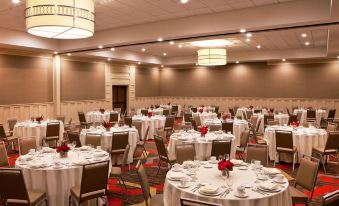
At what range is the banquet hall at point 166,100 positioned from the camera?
459 cm

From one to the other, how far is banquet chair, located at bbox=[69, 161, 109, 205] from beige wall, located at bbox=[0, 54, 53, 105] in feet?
32.6

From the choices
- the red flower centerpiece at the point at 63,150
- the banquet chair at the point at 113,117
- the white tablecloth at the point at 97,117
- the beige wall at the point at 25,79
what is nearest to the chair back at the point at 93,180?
the red flower centerpiece at the point at 63,150

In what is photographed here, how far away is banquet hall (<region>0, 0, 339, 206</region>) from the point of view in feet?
15.0

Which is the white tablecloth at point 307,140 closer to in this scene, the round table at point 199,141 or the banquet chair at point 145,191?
the round table at point 199,141

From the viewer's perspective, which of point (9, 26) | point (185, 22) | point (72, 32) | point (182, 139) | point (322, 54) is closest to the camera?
point (72, 32)

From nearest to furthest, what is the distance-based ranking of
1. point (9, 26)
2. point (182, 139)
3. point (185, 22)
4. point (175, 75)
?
point (182, 139) < point (185, 22) < point (9, 26) < point (175, 75)

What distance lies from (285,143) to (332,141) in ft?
3.62

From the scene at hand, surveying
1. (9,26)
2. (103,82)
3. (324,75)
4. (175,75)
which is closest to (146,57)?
(103,82)

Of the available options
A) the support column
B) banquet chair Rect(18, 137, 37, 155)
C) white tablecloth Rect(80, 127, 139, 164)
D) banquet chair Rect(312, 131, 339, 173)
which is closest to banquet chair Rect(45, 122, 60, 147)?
white tablecloth Rect(80, 127, 139, 164)

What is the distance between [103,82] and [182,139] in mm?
11453

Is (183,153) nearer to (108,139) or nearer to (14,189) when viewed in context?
(108,139)

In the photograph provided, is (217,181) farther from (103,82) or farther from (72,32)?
(103,82)

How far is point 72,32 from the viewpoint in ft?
19.9

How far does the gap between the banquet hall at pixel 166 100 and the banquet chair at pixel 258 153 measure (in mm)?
19
